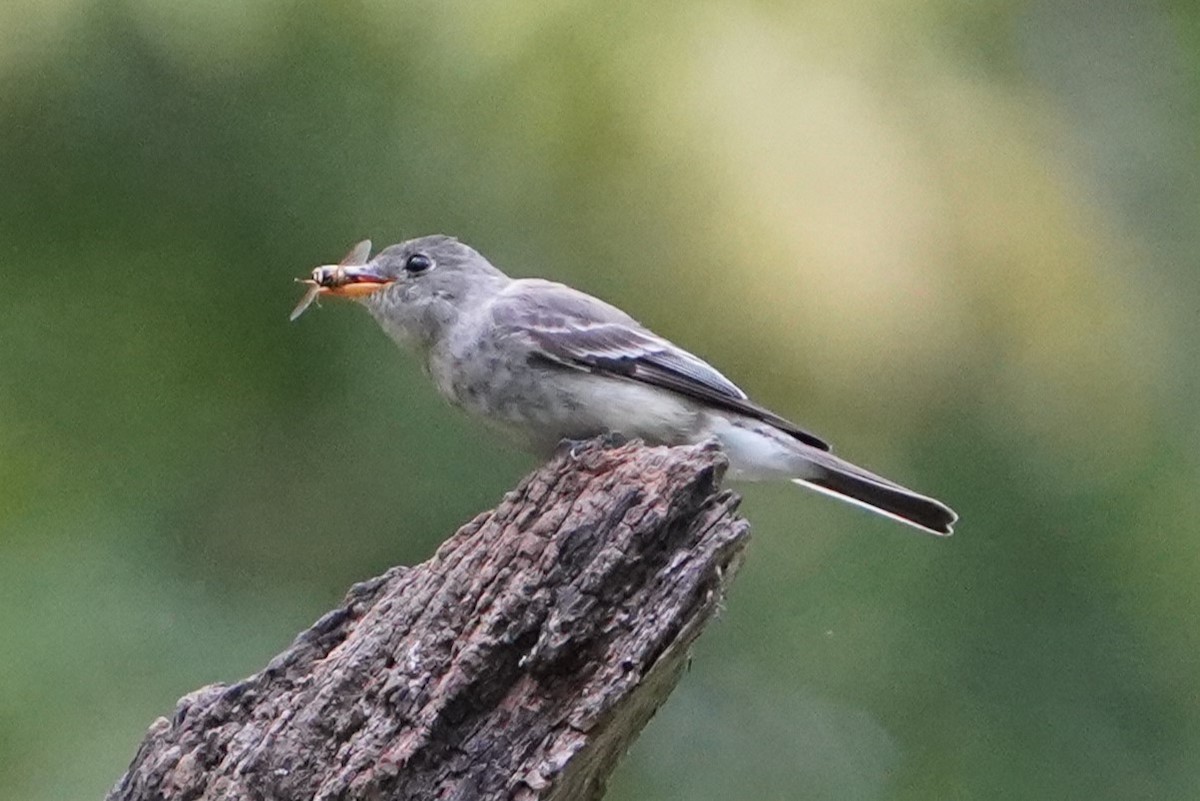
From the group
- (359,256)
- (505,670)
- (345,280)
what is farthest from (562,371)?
(505,670)

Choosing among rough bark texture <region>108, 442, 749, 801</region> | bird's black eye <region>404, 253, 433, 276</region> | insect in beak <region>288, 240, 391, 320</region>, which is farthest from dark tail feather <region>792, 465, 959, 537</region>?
rough bark texture <region>108, 442, 749, 801</region>

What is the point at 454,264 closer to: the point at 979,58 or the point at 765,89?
the point at 765,89

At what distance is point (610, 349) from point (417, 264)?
781mm

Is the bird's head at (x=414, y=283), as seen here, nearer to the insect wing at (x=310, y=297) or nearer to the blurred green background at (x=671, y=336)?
the insect wing at (x=310, y=297)

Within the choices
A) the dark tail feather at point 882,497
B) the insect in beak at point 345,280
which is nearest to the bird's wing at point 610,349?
the dark tail feather at point 882,497

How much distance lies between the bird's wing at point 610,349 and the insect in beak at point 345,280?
18.7 inches

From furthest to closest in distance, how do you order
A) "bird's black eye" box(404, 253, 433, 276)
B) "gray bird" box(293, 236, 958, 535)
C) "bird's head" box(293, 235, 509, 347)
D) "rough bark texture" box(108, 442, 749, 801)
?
"bird's black eye" box(404, 253, 433, 276)
"bird's head" box(293, 235, 509, 347)
"gray bird" box(293, 236, 958, 535)
"rough bark texture" box(108, 442, 749, 801)

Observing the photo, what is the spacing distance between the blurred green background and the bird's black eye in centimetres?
45

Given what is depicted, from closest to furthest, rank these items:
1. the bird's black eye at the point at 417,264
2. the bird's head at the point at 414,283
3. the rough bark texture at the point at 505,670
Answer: the rough bark texture at the point at 505,670, the bird's head at the point at 414,283, the bird's black eye at the point at 417,264

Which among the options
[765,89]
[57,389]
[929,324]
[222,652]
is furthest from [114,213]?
[929,324]

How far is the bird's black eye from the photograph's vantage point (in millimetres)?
5848

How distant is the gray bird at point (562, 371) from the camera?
5262mm

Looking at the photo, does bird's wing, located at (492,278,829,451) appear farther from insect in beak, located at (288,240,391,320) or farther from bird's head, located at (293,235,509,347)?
insect in beak, located at (288,240,391,320)

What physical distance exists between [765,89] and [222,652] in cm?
231
